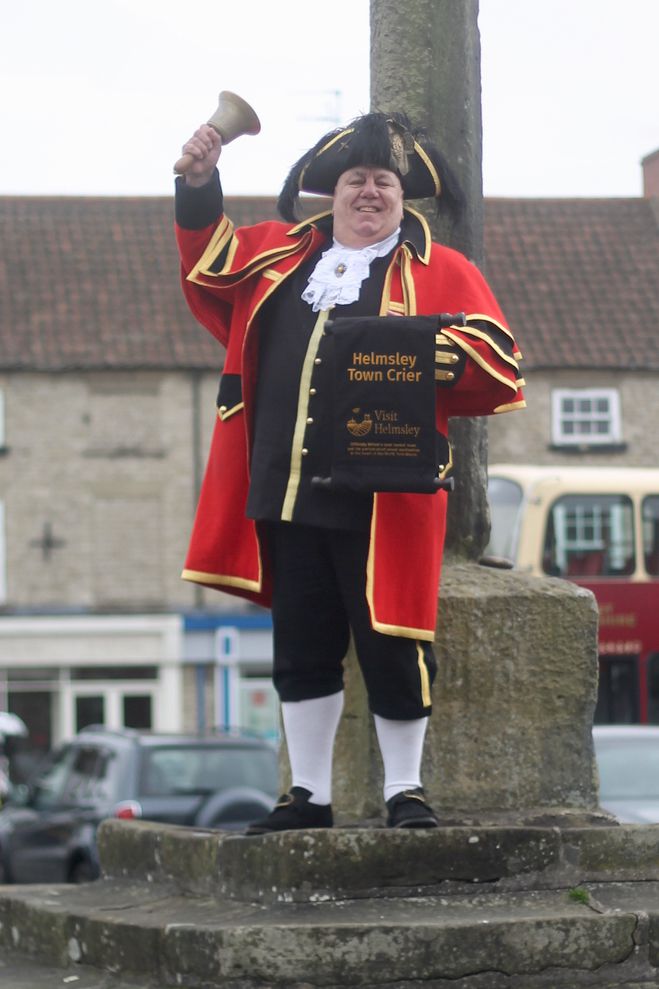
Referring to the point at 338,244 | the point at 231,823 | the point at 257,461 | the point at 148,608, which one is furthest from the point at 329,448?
the point at 148,608

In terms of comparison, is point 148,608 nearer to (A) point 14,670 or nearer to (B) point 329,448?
(A) point 14,670

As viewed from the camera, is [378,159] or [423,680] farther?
[378,159]

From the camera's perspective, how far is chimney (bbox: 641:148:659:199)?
35.5m

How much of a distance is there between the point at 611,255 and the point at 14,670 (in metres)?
12.9

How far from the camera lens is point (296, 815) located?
466cm

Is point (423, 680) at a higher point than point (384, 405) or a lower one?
lower

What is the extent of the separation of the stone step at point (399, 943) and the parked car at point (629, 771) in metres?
6.74

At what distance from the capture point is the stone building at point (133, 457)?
31.0 meters

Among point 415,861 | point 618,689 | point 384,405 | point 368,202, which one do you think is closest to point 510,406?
point 384,405

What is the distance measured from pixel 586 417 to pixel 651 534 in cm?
1274

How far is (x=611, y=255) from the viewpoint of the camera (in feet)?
110

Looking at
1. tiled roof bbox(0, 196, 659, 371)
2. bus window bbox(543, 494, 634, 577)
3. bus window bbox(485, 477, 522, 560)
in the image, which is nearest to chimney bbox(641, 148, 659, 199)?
tiled roof bbox(0, 196, 659, 371)

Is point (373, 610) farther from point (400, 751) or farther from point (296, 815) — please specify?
point (296, 815)

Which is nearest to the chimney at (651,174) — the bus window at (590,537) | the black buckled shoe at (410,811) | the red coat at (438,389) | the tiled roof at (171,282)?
the tiled roof at (171,282)
